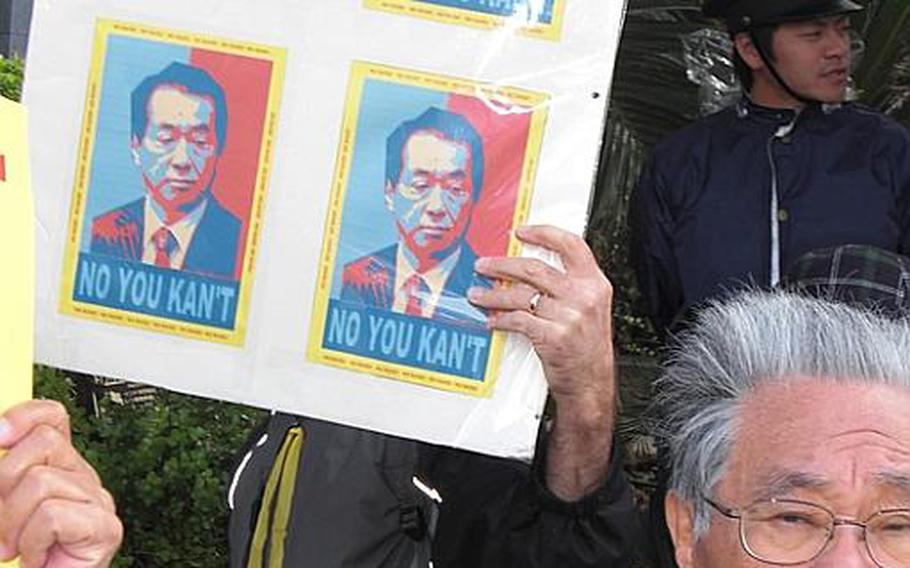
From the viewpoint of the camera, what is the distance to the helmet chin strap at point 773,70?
109 inches

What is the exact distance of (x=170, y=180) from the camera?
1764mm

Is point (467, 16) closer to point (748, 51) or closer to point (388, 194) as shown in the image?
point (388, 194)

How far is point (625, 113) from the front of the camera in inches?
137

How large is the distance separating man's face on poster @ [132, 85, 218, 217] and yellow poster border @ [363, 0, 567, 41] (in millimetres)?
247

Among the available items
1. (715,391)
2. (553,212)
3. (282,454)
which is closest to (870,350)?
(715,391)

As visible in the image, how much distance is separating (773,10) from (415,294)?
Result: 1.36 metres

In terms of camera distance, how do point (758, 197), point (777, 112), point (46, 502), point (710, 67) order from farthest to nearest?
1. point (710, 67)
2. point (777, 112)
3. point (758, 197)
4. point (46, 502)

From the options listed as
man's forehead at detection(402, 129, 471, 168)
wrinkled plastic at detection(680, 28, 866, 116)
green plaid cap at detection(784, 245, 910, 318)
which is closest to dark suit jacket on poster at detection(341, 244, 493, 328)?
man's forehead at detection(402, 129, 471, 168)

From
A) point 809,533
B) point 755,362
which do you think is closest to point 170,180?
point 755,362

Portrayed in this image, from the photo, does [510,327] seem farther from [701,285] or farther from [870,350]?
[701,285]

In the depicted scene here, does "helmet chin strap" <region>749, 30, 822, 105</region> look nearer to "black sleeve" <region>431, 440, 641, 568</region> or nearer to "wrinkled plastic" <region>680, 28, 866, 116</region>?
"wrinkled plastic" <region>680, 28, 866, 116</region>

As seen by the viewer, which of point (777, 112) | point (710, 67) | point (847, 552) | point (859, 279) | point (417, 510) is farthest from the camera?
point (710, 67)

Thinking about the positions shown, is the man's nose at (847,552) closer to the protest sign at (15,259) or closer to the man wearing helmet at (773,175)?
the protest sign at (15,259)

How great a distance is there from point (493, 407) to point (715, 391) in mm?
284
